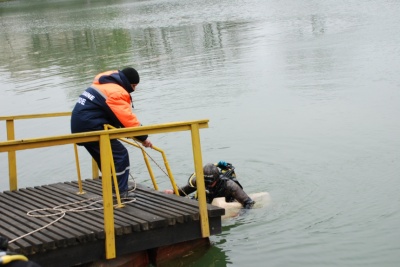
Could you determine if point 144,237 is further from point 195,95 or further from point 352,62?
point 352,62

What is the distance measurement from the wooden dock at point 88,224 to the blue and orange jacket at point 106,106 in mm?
782

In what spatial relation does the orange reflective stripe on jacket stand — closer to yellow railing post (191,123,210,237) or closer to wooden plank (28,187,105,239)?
yellow railing post (191,123,210,237)

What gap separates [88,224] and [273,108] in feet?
26.3

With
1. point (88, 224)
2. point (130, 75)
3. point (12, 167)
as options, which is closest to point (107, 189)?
point (88, 224)

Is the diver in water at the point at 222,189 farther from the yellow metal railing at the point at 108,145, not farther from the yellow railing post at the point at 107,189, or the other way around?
the yellow railing post at the point at 107,189

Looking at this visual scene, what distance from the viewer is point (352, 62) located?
18.5 metres

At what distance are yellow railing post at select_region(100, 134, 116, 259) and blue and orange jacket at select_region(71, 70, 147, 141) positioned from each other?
3.19 ft

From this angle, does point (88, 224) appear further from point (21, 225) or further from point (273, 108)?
point (273, 108)

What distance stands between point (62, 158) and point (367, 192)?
537 centimetres

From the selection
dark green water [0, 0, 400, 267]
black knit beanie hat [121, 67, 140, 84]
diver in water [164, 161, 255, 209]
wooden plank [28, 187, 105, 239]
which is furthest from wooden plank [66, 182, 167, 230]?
diver in water [164, 161, 255, 209]

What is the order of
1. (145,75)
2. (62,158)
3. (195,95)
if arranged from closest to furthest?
1. (62,158)
2. (195,95)
3. (145,75)

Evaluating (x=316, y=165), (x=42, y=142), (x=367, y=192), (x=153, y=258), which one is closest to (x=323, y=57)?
(x=316, y=165)

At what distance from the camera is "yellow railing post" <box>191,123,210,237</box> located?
23.5 feet

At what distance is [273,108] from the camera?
576 inches
